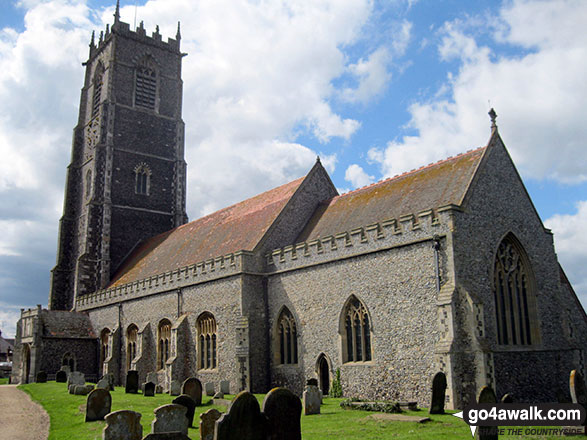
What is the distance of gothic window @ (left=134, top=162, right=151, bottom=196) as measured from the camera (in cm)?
3756

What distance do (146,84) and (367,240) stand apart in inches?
1069

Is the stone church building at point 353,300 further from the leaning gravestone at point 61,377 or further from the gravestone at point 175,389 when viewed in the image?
the leaning gravestone at point 61,377

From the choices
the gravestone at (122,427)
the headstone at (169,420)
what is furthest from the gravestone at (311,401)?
the gravestone at (122,427)

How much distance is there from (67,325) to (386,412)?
76.5 feet

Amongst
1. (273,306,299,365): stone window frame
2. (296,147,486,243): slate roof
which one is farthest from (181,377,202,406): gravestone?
(296,147,486,243): slate roof

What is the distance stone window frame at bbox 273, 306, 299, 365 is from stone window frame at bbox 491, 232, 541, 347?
7123 millimetres

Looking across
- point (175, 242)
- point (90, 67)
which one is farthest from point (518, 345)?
point (90, 67)

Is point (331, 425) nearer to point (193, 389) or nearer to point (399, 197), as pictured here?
point (193, 389)

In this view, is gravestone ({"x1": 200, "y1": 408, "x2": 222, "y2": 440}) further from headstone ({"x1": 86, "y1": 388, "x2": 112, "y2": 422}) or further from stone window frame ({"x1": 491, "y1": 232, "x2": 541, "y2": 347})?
stone window frame ({"x1": 491, "y1": 232, "x2": 541, "y2": 347})

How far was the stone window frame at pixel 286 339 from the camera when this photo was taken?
2058cm

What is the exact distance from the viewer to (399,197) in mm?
20156

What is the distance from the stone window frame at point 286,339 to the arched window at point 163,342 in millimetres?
Result: 6677

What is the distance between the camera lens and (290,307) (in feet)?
67.8

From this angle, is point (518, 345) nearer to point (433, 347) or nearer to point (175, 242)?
point (433, 347)
